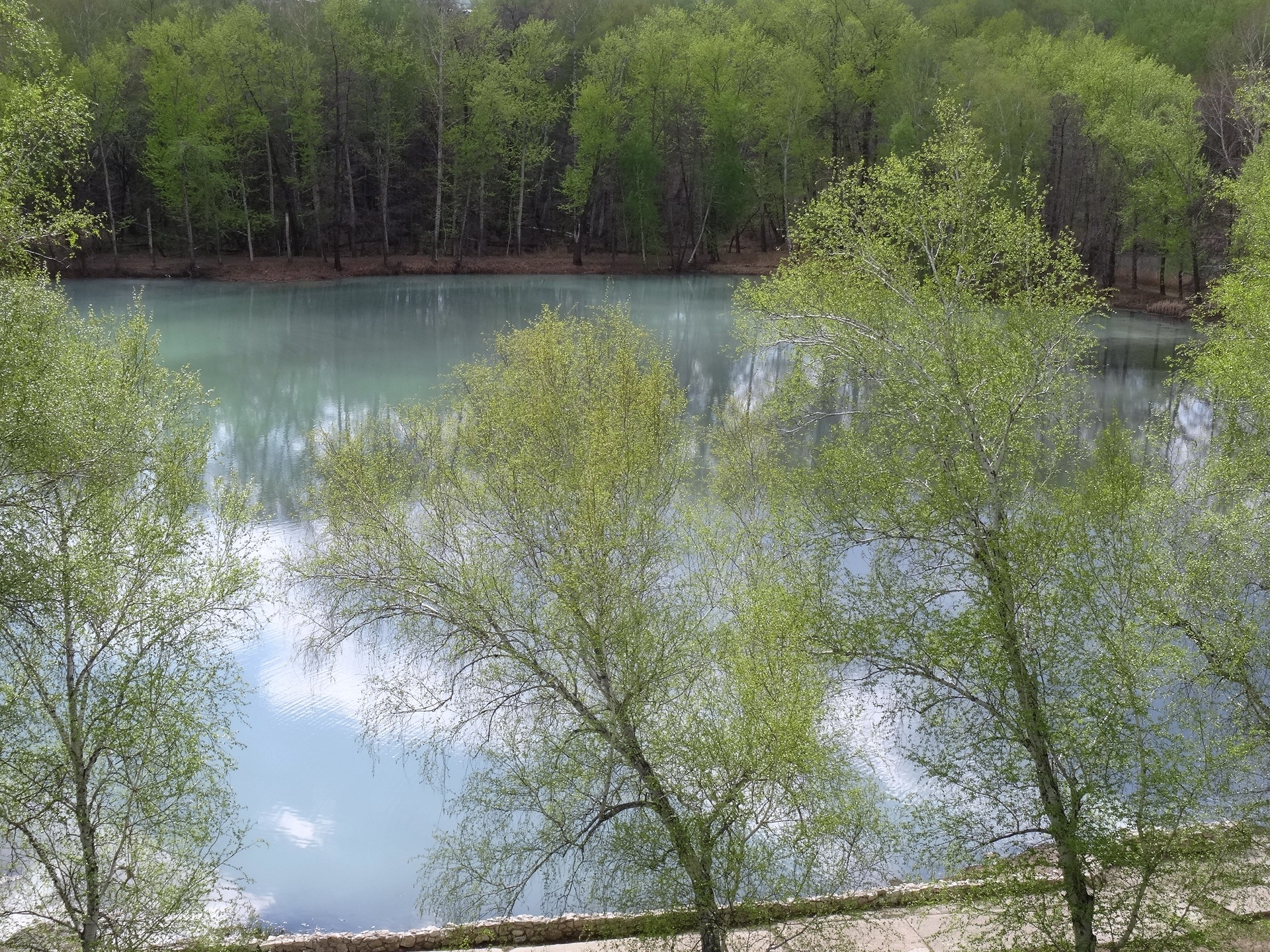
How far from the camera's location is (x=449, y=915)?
1409 cm

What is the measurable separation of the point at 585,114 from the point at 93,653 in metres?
51.7

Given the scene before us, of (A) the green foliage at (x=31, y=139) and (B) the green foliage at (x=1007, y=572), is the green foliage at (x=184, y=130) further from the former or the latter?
(A) the green foliage at (x=31, y=139)

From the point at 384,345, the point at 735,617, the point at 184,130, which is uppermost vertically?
the point at 184,130

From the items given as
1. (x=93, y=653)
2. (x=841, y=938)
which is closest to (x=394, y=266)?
(x=93, y=653)

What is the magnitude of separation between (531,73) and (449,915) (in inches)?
2204

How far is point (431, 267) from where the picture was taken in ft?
195

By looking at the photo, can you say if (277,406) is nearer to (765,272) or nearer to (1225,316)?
(1225,316)

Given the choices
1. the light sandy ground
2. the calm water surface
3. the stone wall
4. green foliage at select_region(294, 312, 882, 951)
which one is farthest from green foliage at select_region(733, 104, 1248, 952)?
the calm water surface

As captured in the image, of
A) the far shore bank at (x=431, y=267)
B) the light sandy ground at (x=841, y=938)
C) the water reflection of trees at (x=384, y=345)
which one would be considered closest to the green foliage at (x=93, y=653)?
the light sandy ground at (x=841, y=938)

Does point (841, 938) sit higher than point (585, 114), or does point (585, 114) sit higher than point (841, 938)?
point (585, 114)

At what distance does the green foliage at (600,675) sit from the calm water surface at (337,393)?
1127 mm

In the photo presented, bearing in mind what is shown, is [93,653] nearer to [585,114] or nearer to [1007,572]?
[1007,572]

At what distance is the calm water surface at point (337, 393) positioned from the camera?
15922 mm

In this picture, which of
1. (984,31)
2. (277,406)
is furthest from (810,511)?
(984,31)
